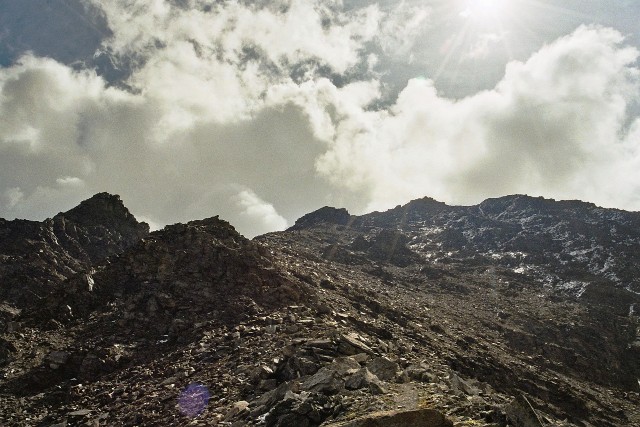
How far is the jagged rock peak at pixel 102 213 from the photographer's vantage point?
81.2m

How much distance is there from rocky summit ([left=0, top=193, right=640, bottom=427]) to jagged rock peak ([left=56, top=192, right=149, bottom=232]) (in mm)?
330

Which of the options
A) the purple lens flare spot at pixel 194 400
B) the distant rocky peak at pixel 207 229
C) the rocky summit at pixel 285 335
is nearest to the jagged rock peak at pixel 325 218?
the rocky summit at pixel 285 335

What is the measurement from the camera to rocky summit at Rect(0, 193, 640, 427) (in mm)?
14836

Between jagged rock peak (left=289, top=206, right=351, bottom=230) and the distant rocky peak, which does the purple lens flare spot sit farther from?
jagged rock peak (left=289, top=206, right=351, bottom=230)

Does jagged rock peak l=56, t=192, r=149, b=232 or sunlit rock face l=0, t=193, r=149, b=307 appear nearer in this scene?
sunlit rock face l=0, t=193, r=149, b=307

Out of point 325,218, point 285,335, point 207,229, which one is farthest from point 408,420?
point 325,218

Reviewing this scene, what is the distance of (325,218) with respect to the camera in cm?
14700

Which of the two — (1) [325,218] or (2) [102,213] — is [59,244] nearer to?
(2) [102,213]

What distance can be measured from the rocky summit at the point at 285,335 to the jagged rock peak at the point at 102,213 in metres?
0.33

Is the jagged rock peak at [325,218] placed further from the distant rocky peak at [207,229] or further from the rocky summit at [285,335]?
the distant rocky peak at [207,229]

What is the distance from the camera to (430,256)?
11075 cm

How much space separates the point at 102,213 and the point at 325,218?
77.9m

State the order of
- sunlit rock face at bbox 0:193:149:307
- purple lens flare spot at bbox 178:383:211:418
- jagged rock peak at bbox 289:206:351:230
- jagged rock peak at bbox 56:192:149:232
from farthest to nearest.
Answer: jagged rock peak at bbox 289:206:351:230, jagged rock peak at bbox 56:192:149:232, sunlit rock face at bbox 0:193:149:307, purple lens flare spot at bbox 178:383:211:418

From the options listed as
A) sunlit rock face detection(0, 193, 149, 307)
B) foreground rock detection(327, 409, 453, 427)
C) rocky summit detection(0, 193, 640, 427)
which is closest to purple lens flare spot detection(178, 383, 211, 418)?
rocky summit detection(0, 193, 640, 427)
